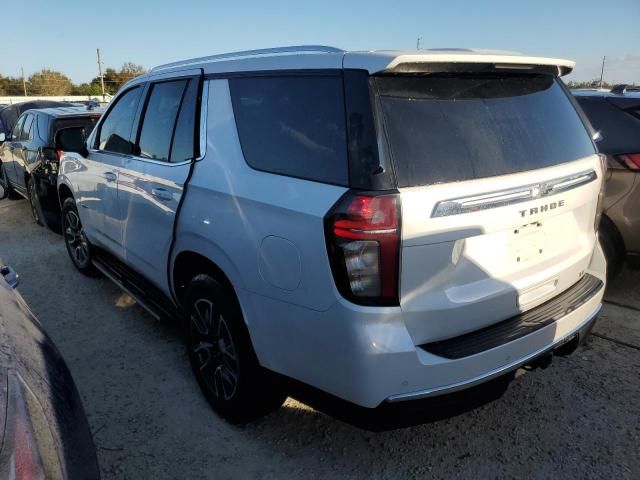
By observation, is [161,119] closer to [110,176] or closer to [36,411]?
[110,176]

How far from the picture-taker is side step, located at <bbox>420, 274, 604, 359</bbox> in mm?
1958

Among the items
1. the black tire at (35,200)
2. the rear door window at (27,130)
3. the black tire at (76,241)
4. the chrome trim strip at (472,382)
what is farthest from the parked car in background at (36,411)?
the rear door window at (27,130)

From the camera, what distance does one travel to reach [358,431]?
8.74ft

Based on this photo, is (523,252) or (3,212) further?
(3,212)

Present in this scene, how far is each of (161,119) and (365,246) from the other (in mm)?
1995

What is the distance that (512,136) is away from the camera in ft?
7.28

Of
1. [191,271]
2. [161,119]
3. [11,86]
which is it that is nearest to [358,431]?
[191,271]

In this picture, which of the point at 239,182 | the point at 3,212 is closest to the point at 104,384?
the point at 239,182

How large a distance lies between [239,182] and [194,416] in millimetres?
1387

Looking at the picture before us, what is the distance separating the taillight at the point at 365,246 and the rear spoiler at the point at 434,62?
0.49 meters

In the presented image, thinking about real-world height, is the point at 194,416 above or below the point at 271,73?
below

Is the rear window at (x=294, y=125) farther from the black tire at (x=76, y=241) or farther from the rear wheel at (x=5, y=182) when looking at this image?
the rear wheel at (x=5, y=182)

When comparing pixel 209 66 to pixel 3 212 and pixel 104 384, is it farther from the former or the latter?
pixel 3 212

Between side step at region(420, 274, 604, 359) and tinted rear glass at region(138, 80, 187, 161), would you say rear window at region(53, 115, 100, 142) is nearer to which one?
tinted rear glass at region(138, 80, 187, 161)
